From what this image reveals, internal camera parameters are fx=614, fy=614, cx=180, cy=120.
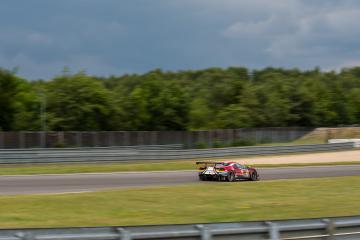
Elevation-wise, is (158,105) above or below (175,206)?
above

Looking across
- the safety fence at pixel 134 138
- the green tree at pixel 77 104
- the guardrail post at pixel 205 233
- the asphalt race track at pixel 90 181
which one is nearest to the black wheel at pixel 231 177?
the asphalt race track at pixel 90 181

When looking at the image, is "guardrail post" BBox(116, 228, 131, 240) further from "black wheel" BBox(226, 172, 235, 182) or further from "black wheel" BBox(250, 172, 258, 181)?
"black wheel" BBox(250, 172, 258, 181)

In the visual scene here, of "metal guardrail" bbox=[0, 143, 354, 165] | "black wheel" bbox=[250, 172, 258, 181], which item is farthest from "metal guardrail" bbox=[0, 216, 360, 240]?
"metal guardrail" bbox=[0, 143, 354, 165]

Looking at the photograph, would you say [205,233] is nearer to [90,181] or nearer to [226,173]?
[90,181]

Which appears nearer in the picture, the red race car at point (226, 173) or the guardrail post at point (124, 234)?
the guardrail post at point (124, 234)

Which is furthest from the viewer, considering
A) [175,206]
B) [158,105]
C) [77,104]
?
[158,105]

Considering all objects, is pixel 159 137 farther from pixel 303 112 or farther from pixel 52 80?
pixel 303 112

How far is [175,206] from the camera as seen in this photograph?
1313 centimetres

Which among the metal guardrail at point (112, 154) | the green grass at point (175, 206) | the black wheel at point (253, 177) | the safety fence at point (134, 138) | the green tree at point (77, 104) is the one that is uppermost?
the green tree at point (77, 104)

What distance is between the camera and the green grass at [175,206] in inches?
442

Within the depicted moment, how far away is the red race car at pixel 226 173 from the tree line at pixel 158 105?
89.3ft

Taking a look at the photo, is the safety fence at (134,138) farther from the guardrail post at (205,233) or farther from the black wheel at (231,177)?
the guardrail post at (205,233)

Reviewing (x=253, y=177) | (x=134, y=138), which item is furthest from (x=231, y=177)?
(x=134, y=138)

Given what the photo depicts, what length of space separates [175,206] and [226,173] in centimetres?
1041
